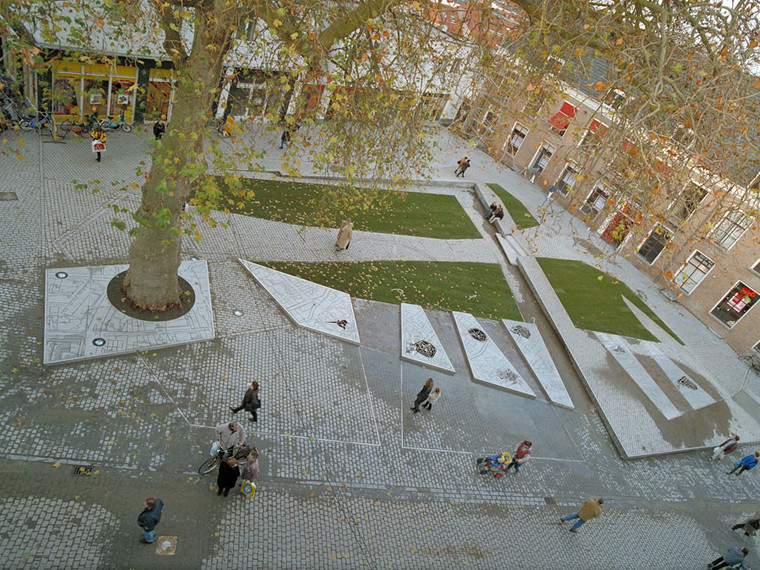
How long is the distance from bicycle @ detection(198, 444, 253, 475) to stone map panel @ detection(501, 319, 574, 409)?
32.7 ft

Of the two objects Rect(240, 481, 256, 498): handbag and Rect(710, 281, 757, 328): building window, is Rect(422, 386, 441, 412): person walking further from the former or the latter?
Rect(710, 281, 757, 328): building window

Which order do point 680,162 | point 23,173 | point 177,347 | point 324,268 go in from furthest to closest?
point 324,268 → point 23,173 → point 177,347 → point 680,162

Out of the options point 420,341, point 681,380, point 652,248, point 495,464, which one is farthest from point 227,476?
point 652,248

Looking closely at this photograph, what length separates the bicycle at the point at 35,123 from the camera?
1848 centimetres

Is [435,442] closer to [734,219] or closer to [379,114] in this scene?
[379,114]

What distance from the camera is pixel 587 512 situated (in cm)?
1159

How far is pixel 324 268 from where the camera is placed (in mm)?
17484

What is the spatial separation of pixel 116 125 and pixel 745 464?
25.8 metres

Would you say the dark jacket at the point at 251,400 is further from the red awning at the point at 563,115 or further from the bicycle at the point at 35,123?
the red awning at the point at 563,115

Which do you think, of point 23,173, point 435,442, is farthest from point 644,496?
point 23,173

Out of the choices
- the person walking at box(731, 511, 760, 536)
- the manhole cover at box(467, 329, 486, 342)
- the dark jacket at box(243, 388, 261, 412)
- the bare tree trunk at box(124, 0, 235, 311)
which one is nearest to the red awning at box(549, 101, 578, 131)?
the manhole cover at box(467, 329, 486, 342)

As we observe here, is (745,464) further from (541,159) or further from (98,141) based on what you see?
(98,141)

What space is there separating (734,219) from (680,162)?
18.2m

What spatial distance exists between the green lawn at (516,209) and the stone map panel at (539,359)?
29.6 feet
